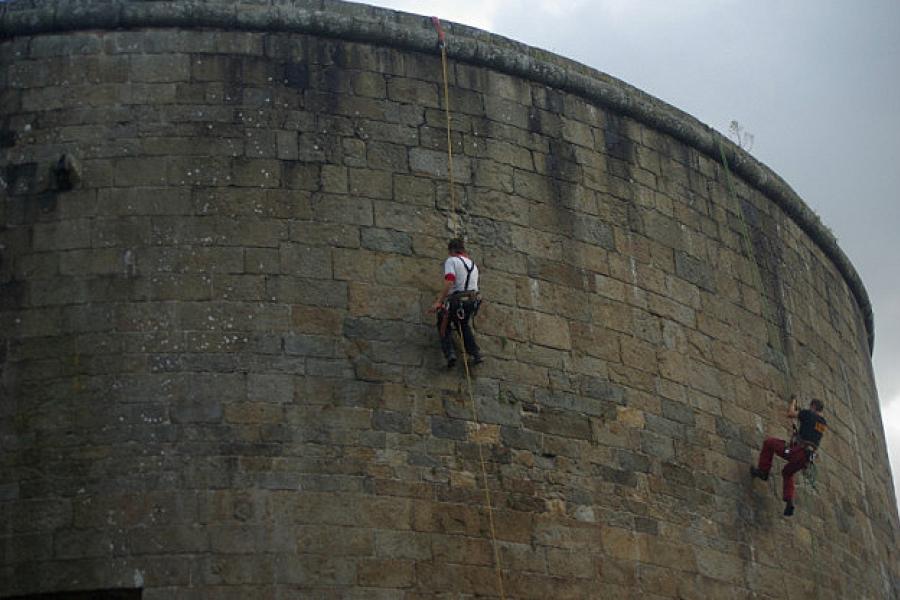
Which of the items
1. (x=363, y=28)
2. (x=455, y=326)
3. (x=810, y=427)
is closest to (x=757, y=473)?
(x=810, y=427)

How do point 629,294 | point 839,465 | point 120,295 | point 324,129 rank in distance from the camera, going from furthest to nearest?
point 839,465 → point 629,294 → point 324,129 → point 120,295

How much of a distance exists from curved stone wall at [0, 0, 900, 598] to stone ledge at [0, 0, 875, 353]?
27 mm

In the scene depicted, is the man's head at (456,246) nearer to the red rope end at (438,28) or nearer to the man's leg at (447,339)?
the man's leg at (447,339)

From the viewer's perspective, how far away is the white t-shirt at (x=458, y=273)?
11.6 meters

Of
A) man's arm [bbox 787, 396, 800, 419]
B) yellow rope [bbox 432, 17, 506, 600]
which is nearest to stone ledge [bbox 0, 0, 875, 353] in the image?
yellow rope [bbox 432, 17, 506, 600]

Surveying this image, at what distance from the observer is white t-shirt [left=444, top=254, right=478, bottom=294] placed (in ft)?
38.1

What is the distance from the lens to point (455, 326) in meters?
11.8

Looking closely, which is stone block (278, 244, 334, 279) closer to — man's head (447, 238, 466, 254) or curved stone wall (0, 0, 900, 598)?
curved stone wall (0, 0, 900, 598)

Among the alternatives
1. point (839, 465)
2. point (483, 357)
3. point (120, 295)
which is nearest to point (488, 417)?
point (483, 357)

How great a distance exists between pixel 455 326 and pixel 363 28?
2192 millimetres

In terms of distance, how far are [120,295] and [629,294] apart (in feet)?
11.9

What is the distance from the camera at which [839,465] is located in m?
14.7

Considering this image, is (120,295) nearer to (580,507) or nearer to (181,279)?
(181,279)

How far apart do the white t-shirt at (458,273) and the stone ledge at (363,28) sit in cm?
176
